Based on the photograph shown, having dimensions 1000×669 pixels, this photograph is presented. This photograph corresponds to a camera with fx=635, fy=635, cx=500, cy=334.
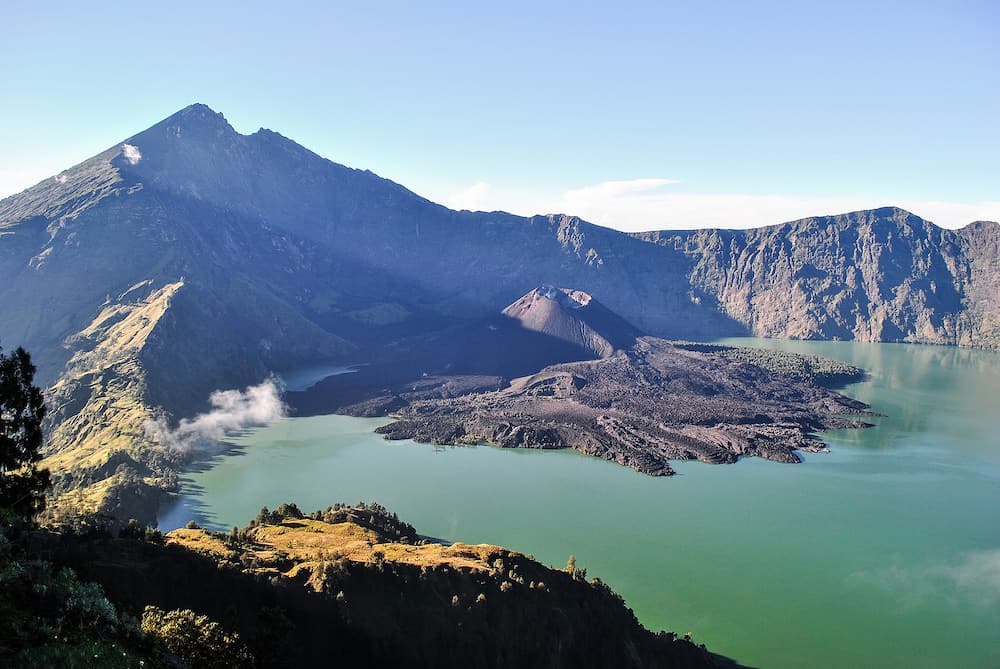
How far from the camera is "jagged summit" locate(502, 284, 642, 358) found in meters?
117

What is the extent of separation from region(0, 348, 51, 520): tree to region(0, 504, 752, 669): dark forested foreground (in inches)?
48.0

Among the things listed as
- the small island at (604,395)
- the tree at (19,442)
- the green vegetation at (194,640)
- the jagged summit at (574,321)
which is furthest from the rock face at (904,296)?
the tree at (19,442)

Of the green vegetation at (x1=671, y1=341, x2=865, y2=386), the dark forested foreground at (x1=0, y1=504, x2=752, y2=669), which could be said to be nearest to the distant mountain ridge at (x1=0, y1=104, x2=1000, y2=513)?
the dark forested foreground at (x1=0, y1=504, x2=752, y2=669)

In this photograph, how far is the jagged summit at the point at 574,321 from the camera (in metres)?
117

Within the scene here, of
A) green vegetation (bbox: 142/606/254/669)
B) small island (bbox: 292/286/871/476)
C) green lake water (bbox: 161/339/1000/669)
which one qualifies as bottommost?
green lake water (bbox: 161/339/1000/669)

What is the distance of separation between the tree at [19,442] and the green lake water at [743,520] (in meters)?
28.8

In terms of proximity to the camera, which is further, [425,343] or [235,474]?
[425,343]

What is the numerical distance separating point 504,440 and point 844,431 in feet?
143

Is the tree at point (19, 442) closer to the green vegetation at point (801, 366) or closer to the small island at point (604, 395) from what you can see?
the small island at point (604, 395)

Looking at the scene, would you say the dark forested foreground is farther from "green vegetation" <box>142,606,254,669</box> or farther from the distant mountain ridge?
the distant mountain ridge

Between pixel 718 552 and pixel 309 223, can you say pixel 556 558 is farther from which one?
pixel 309 223

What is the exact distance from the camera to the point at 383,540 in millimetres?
34719

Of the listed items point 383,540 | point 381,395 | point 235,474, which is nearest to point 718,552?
point 383,540

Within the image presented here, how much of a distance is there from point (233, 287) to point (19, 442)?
369 ft
